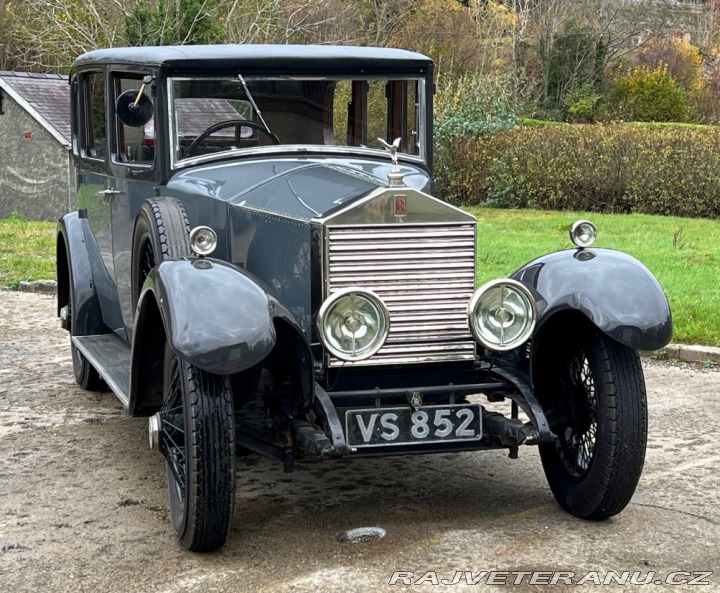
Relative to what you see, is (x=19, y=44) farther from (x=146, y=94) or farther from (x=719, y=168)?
(x=146, y=94)

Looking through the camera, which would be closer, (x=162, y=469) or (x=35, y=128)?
(x=162, y=469)

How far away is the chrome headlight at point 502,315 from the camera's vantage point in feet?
14.4

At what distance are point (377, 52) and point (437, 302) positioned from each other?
1.69 meters

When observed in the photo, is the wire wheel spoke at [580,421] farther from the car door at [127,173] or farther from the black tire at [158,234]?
the car door at [127,173]

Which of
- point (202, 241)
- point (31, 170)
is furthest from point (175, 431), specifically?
point (31, 170)

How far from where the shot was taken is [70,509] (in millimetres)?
4828

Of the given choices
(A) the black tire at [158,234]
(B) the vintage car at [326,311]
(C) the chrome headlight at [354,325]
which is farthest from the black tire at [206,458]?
(A) the black tire at [158,234]

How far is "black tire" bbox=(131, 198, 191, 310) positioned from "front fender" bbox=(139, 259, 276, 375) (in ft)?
1.47

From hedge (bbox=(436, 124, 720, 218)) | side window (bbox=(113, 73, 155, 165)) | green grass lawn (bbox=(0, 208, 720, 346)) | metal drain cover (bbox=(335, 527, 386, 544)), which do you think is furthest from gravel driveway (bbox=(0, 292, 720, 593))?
hedge (bbox=(436, 124, 720, 218))

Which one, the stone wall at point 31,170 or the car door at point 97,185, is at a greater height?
the car door at point 97,185

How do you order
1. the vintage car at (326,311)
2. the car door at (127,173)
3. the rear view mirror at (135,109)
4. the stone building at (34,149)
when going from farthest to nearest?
the stone building at (34,149) < the car door at (127,173) < the rear view mirror at (135,109) < the vintage car at (326,311)

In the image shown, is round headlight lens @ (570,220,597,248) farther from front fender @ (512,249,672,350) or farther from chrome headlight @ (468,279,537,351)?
chrome headlight @ (468,279,537,351)

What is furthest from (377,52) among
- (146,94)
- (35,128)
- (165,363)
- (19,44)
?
(19,44)

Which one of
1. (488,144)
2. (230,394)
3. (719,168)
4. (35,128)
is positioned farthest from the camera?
(35,128)
